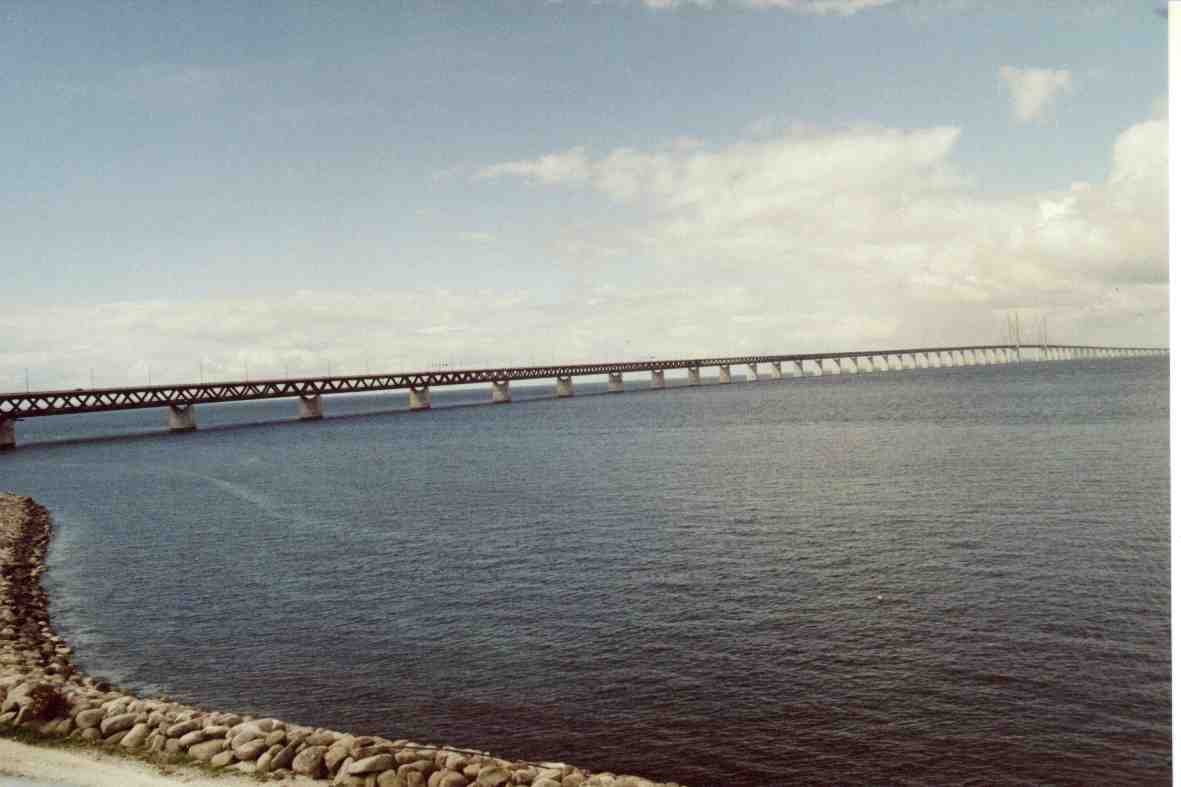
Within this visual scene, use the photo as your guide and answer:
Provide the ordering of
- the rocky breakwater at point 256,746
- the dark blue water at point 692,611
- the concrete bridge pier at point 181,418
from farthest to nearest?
the concrete bridge pier at point 181,418 < the dark blue water at point 692,611 < the rocky breakwater at point 256,746

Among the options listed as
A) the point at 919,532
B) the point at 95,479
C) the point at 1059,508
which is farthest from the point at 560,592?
the point at 95,479

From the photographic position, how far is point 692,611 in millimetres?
27734

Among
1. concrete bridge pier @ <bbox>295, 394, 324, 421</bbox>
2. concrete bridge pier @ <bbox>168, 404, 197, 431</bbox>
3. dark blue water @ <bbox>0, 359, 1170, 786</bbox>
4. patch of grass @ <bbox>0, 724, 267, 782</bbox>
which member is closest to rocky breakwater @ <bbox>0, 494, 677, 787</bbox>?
patch of grass @ <bbox>0, 724, 267, 782</bbox>

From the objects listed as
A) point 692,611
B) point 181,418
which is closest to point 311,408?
point 181,418

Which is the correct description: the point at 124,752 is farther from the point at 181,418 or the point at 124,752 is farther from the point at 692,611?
the point at 181,418

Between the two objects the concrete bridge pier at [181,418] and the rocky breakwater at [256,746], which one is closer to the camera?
the rocky breakwater at [256,746]

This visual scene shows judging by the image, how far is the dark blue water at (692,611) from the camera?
18.8 metres

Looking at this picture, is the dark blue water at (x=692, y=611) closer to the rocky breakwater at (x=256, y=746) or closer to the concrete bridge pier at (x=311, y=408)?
the rocky breakwater at (x=256, y=746)

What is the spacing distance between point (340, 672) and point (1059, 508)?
34137 mm

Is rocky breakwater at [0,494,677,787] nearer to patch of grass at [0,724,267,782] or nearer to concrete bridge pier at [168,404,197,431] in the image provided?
patch of grass at [0,724,267,782]

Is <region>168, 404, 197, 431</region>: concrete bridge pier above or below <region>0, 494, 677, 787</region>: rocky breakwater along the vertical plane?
above

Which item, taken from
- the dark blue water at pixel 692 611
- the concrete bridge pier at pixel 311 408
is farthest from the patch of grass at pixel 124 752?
the concrete bridge pier at pixel 311 408

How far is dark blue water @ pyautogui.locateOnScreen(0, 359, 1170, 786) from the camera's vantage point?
18.8 m

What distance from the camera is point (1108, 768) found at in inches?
662
